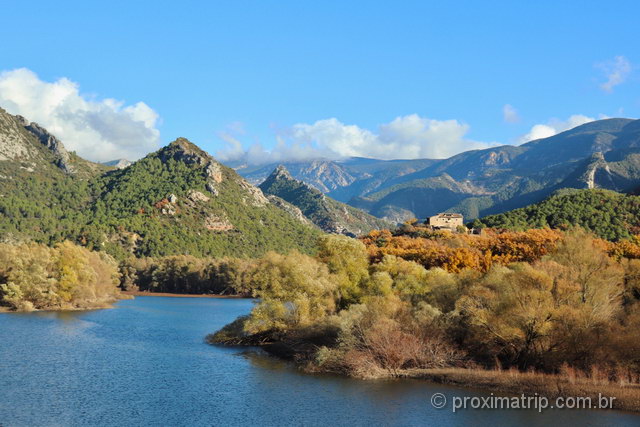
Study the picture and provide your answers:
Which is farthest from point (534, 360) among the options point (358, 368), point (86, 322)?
point (86, 322)

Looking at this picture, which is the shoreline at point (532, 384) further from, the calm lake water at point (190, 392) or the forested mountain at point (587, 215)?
the forested mountain at point (587, 215)

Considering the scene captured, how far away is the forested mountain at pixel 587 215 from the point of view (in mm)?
116688

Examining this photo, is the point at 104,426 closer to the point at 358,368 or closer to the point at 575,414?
the point at 358,368

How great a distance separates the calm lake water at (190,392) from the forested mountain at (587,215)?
274 feet

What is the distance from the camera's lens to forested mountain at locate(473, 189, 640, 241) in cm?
11669

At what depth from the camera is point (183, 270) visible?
17000cm

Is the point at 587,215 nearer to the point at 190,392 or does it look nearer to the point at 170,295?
the point at 190,392

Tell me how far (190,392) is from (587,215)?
10756cm

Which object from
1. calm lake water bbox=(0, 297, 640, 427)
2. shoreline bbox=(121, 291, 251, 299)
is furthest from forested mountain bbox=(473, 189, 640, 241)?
calm lake water bbox=(0, 297, 640, 427)

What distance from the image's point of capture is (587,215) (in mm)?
126062

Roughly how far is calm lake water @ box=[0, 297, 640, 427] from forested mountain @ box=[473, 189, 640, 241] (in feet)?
274

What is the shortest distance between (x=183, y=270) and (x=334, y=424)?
13940 cm

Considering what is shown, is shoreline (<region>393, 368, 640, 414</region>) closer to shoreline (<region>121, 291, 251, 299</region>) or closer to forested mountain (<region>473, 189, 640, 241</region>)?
forested mountain (<region>473, 189, 640, 241</region>)

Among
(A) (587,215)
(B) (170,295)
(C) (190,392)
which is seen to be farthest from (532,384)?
(B) (170,295)
